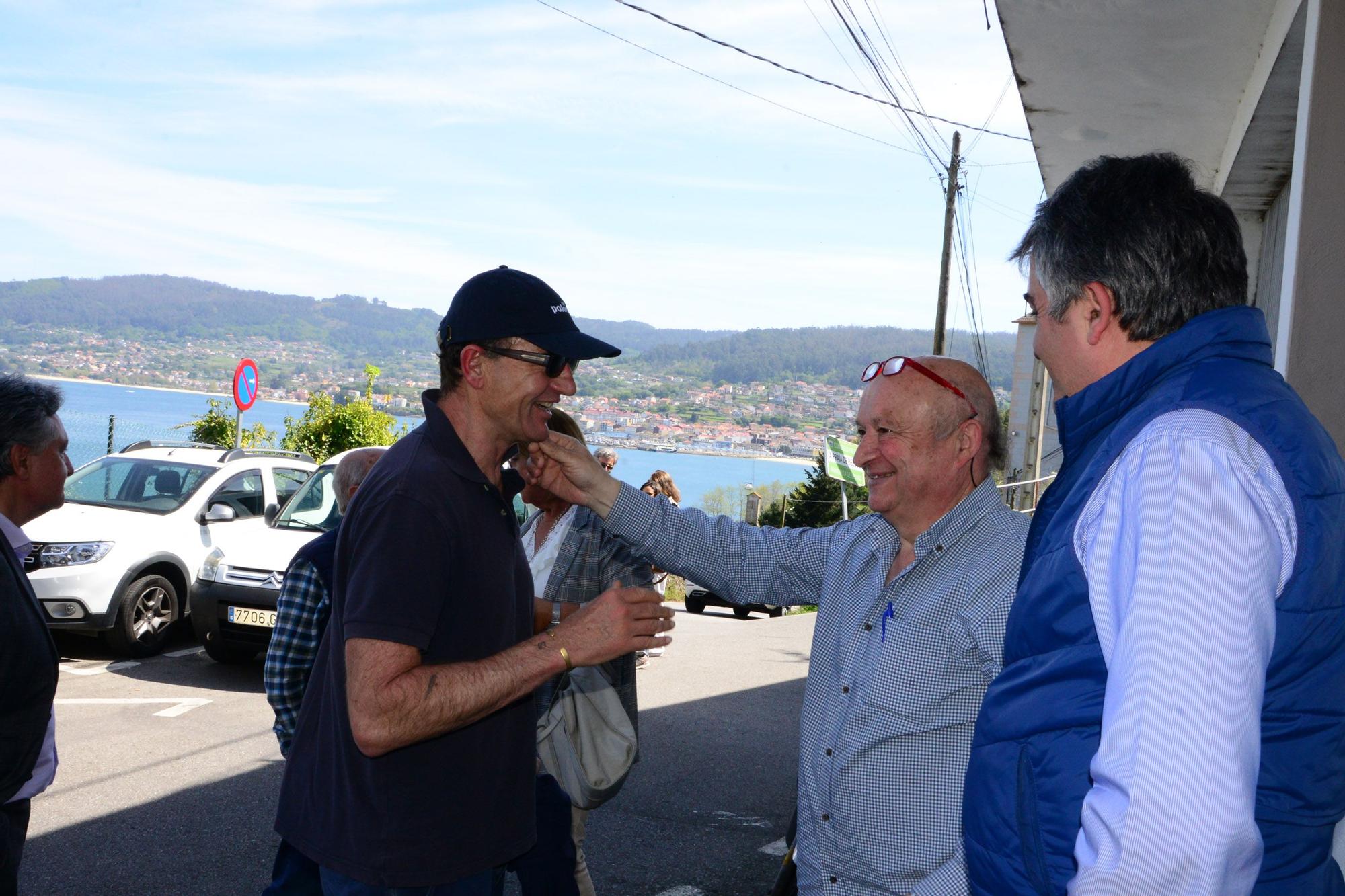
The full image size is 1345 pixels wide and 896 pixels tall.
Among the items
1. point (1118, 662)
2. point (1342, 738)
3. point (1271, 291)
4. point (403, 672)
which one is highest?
point (1271, 291)

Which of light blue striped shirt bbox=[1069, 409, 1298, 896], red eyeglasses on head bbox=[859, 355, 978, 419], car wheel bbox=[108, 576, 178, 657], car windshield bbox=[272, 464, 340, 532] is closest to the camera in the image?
light blue striped shirt bbox=[1069, 409, 1298, 896]

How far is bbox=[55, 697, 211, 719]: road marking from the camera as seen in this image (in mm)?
7836

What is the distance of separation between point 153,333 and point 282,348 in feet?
30.4

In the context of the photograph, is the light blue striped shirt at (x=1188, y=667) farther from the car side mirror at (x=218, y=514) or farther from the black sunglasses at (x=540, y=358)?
the car side mirror at (x=218, y=514)

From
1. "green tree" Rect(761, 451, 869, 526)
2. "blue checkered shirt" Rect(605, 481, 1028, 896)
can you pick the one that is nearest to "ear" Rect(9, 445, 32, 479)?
"blue checkered shirt" Rect(605, 481, 1028, 896)

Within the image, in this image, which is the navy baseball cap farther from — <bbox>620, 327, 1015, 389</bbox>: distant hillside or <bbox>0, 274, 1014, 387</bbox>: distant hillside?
<bbox>620, 327, 1015, 389</bbox>: distant hillside

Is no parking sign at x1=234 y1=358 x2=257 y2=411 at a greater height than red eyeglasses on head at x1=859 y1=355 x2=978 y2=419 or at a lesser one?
lesser

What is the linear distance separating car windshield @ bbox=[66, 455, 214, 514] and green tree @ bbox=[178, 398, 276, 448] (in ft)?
24.7

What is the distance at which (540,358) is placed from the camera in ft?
8.12

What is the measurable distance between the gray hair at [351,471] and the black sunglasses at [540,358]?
Answer: 1.79 m

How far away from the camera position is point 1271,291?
5.42 metres

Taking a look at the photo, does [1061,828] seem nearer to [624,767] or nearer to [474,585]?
[474,585]

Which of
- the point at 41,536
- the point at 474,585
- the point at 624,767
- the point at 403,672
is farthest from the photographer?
the point at 41,536

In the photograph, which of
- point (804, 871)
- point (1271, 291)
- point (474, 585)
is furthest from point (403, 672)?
point (1271, 291)
